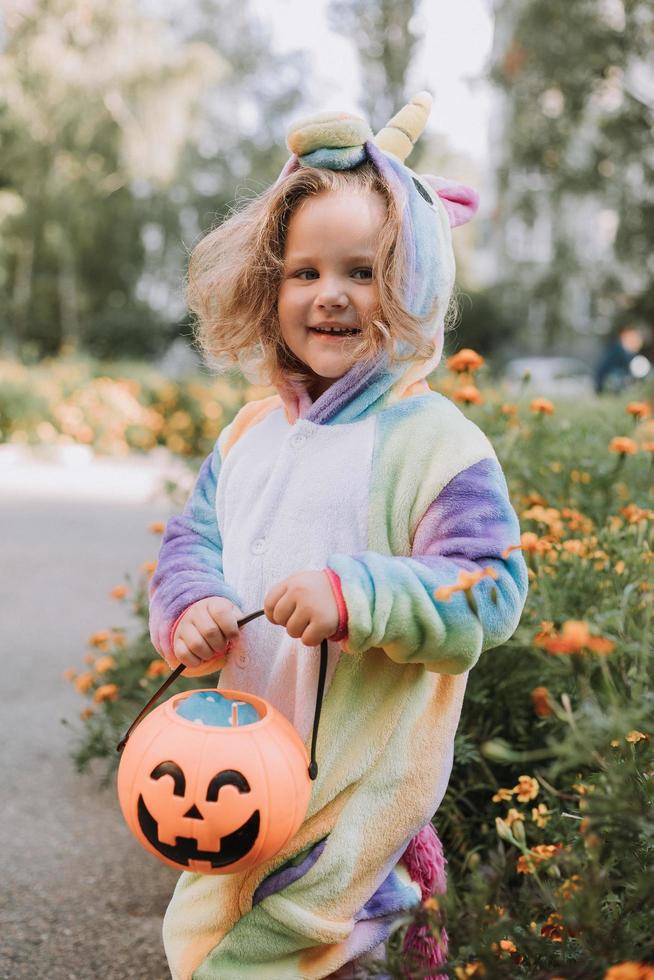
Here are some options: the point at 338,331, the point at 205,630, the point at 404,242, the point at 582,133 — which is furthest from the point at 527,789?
the point at 582,133

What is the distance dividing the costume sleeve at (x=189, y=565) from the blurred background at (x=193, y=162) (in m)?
8.23

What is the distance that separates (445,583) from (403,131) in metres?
0.88

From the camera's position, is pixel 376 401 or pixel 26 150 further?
pixel 26 150

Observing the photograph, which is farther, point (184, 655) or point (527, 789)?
point (527, 789)

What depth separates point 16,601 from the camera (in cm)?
525

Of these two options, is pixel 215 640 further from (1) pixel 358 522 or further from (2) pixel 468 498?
(2) pixel 468 498

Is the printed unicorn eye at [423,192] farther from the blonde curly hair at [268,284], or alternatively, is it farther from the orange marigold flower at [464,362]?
the orange marigold flower at [464,362]

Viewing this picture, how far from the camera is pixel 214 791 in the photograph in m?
1.37

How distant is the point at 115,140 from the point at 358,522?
18.8 meters

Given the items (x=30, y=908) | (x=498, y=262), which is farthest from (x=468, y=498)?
(x=498, y=262)

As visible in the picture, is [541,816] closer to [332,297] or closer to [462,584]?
[462,584]

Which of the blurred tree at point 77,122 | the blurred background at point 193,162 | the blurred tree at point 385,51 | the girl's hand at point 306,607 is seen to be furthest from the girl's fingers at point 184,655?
the blurred tree at point 385,51

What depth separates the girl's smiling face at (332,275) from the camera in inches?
65.5

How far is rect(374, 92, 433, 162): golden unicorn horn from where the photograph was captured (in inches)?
70.7
